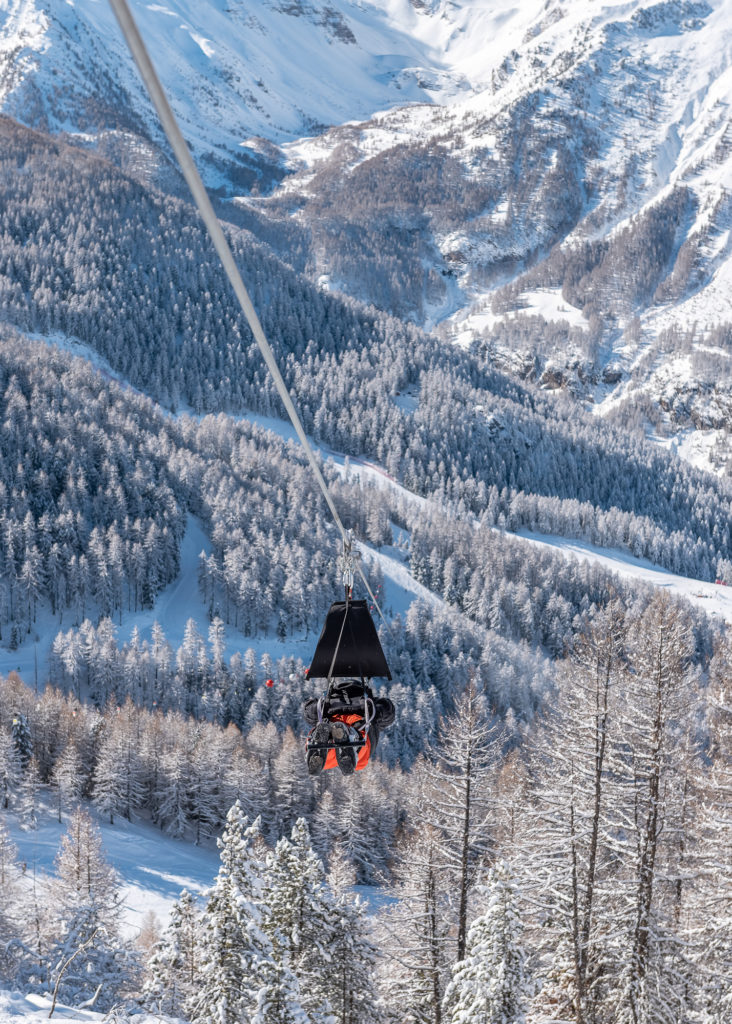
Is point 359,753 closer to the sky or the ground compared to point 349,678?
closer to the ground

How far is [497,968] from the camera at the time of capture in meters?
16.3

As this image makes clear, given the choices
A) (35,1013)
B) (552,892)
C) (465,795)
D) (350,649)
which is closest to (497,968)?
(552,892)

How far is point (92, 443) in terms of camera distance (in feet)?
441

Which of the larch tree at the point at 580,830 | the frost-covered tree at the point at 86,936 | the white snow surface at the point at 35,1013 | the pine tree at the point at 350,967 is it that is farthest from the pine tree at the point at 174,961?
the larch tree at the point at 580,830

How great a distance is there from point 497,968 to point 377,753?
76118 mm

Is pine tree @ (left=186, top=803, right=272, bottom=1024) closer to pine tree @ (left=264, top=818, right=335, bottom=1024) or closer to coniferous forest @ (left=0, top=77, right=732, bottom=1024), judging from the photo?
coniferous forest @ (left=0, top=77, right=732, bottom=1024)

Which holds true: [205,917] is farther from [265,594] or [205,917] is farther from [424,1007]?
[265,594]

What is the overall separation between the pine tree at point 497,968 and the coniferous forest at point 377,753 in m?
0.07

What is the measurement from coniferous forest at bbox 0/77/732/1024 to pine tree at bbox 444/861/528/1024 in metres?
0.07

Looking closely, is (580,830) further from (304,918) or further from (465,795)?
(304,918)

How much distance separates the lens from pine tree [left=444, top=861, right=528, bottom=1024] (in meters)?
16.2

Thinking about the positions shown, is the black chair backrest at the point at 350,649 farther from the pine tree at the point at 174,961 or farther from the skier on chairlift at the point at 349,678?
the pine tree at the point at 174,961

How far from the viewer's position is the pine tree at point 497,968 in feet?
53.2

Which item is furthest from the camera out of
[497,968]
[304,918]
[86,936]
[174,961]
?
[86,936]
